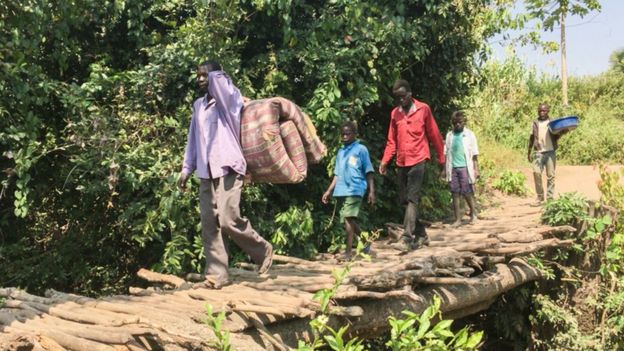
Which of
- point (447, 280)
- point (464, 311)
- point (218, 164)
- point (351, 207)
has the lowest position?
point (464, 311)

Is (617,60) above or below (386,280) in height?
above

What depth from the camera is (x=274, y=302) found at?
13.7 ft

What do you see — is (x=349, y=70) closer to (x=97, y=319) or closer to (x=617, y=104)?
(x=97, y=319)

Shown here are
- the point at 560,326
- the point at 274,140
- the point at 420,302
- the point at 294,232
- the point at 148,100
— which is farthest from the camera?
the point at 560,326

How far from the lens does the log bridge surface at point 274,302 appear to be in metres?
3.38

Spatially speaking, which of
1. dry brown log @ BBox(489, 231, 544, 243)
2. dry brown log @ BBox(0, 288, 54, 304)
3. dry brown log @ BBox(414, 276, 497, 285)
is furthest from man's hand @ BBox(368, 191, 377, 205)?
dry brown log @ BBox(0, 288, 54, 304)

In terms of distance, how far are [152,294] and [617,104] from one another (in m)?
19.8

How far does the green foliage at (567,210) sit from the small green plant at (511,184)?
478cm

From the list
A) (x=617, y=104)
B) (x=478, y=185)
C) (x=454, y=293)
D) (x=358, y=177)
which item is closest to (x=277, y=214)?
(x=358, y=177)

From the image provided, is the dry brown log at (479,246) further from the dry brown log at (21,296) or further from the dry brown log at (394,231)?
the dry brown log at (21,296)

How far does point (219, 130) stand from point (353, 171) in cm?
192

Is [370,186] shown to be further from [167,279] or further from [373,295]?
[167,279]

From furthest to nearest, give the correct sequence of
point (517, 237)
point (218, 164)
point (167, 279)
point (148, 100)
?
point (148, 100), point (517, 237), point (167, 279), point (218, 164)

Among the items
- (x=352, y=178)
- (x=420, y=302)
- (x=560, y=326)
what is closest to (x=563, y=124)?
(x=560, y=326)
